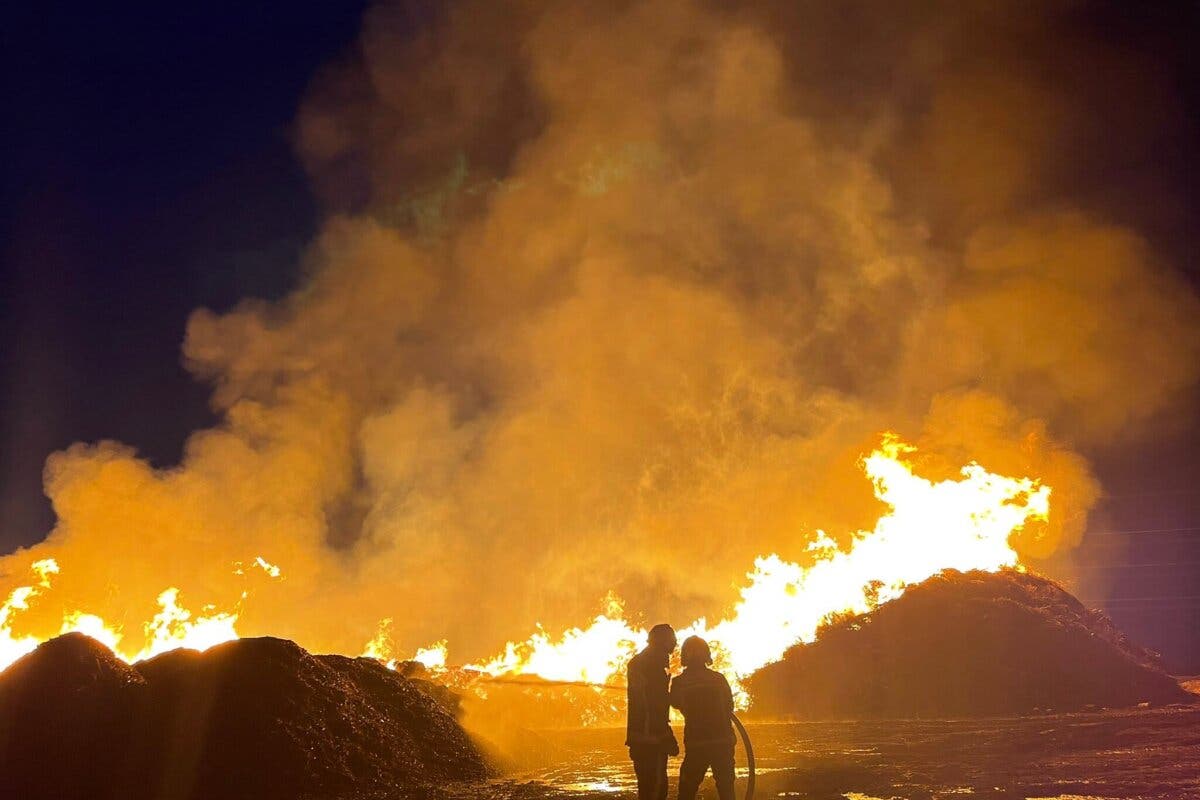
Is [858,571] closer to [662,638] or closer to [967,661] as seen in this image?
[967,661]

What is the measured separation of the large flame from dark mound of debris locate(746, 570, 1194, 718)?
101 cm

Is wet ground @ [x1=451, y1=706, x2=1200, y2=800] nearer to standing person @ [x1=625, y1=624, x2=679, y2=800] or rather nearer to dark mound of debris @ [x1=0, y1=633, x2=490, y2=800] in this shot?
dark mound of debris @ [x1=0, y1=633, x2=490, y2=800]

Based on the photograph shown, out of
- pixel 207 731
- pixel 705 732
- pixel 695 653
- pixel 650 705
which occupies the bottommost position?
A: pixel 207 731

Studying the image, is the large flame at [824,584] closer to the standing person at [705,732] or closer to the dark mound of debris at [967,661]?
the dark mound of debris at [967,661]

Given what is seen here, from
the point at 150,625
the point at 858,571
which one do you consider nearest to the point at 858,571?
the point at 858,571

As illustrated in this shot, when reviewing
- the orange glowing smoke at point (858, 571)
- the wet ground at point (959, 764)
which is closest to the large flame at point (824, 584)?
the orange glowing smoke at point (858, 571)

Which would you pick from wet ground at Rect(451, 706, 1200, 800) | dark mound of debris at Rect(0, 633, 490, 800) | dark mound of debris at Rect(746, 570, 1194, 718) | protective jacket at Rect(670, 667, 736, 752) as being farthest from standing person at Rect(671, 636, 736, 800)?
dark mound of debris at Rect(746, 570, 1194, 718)

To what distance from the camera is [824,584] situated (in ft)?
112

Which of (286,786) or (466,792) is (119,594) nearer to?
(286,786)

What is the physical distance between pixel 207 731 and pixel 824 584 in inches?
1077

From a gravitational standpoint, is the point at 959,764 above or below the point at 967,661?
below

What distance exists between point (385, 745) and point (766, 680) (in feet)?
73.5

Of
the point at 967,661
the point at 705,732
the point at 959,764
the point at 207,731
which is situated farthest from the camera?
the point at 967,661

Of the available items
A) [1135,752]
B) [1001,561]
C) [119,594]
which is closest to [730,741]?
[1135,752]
